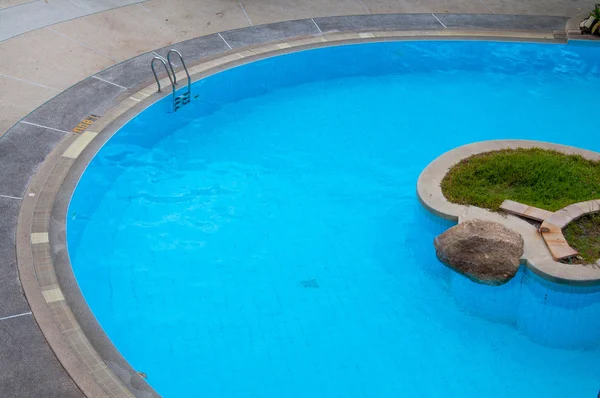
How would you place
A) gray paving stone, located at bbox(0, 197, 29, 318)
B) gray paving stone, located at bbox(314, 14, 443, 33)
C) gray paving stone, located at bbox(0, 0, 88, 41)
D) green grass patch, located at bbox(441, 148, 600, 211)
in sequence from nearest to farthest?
gray paving stone, located at bbox(0, 197, 29, 318), green grass patch, located at bbox(441, 148, 600, 211), gray paving stone, located at bbox(0, 0, 88, 41), gray paving stone, located at bbox(314, 14, 443, 33)

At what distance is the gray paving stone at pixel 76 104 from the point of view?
12125mm

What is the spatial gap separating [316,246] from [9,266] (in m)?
4.31

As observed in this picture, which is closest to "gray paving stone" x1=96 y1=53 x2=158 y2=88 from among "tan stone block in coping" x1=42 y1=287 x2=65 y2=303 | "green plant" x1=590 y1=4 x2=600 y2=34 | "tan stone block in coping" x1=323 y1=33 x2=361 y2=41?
"tan stone block in coping" x1=323 y1=33 x2=361 y2=41

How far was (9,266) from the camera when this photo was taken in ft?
30.1

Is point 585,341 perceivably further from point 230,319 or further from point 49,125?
point 49,125

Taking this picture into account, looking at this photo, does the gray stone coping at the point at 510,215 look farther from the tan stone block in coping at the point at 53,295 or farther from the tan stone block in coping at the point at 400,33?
the tan stone block in coping at the point at 53,295

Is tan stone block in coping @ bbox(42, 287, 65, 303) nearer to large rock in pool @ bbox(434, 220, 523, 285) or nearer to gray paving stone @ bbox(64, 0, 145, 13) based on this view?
large rock in pool @ bbox(434, 220, 523, 285)

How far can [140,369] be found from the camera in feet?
→ 28.6

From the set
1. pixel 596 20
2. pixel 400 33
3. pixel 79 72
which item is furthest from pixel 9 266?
pixel 596 20

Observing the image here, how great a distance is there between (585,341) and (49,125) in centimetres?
893

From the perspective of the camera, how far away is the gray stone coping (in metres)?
9.45

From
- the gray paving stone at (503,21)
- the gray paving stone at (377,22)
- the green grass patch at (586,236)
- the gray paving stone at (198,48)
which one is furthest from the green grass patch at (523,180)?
the gray paving stone at (198,48)

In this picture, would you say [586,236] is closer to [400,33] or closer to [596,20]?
[400,33]

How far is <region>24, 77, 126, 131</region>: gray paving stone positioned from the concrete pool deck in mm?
18
